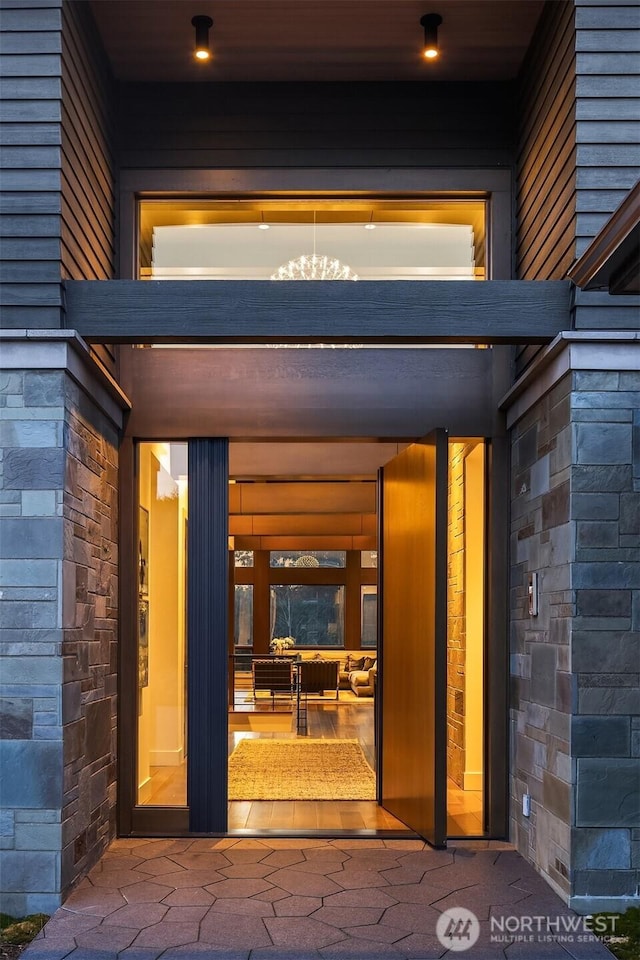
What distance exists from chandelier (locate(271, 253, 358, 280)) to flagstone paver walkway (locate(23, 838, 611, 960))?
351 cm

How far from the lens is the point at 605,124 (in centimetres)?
444

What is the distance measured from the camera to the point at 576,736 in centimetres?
420

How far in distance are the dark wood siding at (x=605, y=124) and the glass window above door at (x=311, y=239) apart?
1.46 metres

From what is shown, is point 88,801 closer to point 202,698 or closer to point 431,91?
point 202,698

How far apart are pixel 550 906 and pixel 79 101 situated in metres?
4.67

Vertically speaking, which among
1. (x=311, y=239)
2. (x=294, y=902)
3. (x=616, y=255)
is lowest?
(x=294, y=902)

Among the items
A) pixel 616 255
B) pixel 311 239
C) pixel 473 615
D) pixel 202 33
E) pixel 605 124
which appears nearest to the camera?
pixel 616 255

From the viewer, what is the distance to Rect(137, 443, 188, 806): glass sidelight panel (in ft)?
18.9

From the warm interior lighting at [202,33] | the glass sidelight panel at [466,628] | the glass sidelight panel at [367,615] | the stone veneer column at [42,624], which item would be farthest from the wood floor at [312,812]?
the glass sidelight panel at [367,615]

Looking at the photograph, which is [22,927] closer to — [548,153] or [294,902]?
[294,902]

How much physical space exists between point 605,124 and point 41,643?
368 cm

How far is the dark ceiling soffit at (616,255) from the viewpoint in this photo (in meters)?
3.13

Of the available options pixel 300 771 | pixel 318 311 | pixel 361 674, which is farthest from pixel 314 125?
pixel 361 674

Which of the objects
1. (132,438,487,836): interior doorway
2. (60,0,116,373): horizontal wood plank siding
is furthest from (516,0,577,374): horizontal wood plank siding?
(60,0,116,373): horizontal wood plank siding
